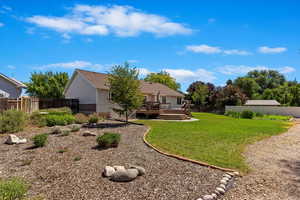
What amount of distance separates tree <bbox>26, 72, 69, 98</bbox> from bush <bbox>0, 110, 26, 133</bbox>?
2683cm

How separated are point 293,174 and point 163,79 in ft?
150

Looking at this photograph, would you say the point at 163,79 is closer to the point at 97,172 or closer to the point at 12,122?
the point at 12,122

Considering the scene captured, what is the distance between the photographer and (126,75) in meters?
14.5

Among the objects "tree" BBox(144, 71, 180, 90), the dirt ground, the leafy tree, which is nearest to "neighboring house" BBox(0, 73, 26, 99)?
the dirt ground

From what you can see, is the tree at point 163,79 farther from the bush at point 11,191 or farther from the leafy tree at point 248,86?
the bush at point 11,191

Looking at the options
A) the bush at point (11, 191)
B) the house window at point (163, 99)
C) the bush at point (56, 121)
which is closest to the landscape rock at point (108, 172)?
the bush at point (11, 191)

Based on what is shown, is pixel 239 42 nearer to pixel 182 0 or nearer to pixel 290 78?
pixel 182 0

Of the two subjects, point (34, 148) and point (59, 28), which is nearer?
point (34, 148)

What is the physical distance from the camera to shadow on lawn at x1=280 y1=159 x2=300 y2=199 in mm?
4637

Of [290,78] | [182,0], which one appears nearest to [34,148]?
[182,0]

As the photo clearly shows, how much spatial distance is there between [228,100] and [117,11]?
101 ft

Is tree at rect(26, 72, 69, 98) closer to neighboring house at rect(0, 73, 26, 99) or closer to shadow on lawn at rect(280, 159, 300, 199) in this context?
neighboring house at rect(0, 73, 26, 99)

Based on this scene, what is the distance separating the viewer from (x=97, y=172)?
5.48m

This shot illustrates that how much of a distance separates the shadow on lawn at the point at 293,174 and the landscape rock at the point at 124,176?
3.85m
